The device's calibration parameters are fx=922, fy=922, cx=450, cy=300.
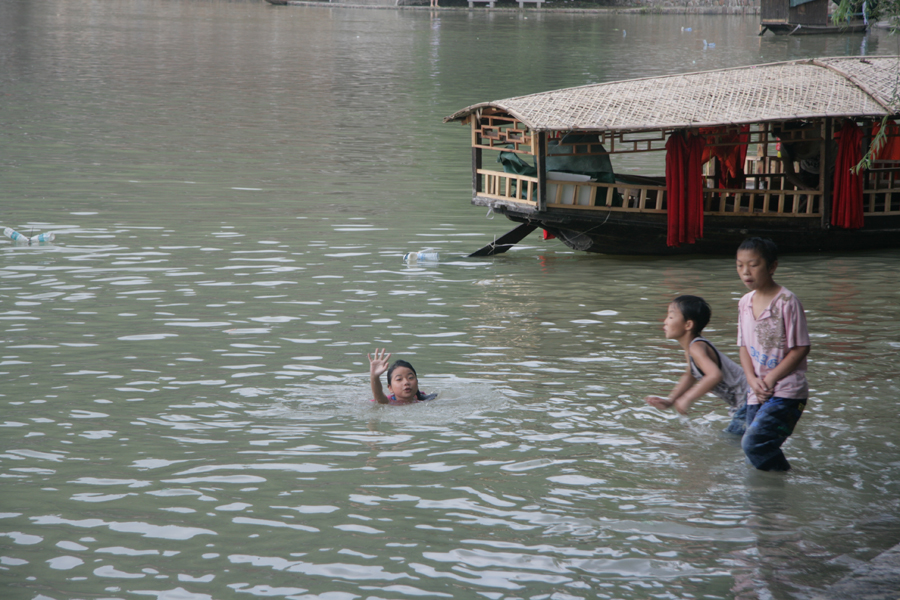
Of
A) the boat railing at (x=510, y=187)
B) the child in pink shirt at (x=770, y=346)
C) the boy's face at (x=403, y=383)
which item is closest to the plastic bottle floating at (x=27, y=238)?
the boat railing at (x=510, y=187)

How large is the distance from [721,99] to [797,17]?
47582mm

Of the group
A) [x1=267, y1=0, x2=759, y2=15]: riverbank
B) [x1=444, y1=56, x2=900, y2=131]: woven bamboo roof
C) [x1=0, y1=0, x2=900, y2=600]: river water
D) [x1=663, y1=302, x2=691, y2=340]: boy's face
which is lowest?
[x1=0, y1=0, x2=900, y2=600]: river water

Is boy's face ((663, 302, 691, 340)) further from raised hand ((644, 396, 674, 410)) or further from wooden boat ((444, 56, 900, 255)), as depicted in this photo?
wooden boat ((444, 56, 900, 255))

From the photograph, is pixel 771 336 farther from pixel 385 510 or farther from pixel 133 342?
pixel 133 342

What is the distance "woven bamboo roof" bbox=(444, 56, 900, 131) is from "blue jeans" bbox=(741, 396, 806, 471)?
261 inches

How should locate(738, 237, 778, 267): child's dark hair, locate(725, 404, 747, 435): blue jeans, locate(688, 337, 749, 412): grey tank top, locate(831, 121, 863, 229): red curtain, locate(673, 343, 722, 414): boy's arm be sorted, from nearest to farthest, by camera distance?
locate(738, 237, 778, 267): child's dark hair
locate(673, 343, 722, 414): boy's arm
locate(688, 337, 749, 412): grey tank top
locate(725, 404, 747, 435): blue jeans
locate(831, 121, 863, 229): red curtain

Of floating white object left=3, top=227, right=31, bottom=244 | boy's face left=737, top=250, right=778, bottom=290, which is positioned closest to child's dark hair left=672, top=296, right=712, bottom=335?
boy's face left=737, top=250, right=778, bottom=290

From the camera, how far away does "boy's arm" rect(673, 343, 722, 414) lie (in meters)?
5.81

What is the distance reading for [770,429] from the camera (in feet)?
18.7

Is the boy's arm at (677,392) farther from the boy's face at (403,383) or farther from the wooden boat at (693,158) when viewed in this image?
the wooden boat at (693,158)

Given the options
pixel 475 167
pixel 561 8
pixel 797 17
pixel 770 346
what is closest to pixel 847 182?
pixel 475 167

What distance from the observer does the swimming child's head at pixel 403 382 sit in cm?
741

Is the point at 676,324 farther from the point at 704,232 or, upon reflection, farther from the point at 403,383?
the point at 704,232

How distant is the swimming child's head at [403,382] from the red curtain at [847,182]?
26.1 feet
